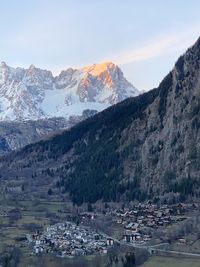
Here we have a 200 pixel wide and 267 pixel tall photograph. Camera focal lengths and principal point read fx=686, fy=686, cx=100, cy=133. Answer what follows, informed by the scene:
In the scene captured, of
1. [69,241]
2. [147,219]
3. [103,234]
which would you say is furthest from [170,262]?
[147,219]

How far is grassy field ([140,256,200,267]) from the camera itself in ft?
441

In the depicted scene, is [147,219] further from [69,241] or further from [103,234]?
[69,241]

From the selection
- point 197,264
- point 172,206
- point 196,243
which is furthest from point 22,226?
point 197,264

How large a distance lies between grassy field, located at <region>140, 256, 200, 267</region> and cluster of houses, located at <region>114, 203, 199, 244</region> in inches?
788

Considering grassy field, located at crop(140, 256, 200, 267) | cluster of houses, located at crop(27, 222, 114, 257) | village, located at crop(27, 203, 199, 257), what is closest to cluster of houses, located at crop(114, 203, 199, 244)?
village, located at crop(27, 203, 199, 257)

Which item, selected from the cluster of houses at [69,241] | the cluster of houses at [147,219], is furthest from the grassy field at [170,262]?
the cluster of houses at [147,219]

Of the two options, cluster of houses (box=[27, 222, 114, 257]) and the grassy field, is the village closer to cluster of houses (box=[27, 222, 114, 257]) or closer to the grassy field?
cluster of houses (box=[27, 222, 114, 257])

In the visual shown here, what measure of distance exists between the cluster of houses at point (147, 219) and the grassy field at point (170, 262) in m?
20.0

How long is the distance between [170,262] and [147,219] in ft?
159

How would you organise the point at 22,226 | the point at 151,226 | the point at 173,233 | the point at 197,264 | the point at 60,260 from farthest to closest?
the point at 22,226 → the point at 151,226 → the point at 173,233 → the point at 60,260 → the point at 197,264

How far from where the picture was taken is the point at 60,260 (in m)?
144

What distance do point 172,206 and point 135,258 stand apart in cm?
6002

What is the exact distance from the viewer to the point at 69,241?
16412 centimetres

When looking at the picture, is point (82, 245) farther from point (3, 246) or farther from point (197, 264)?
point (197, 264)
